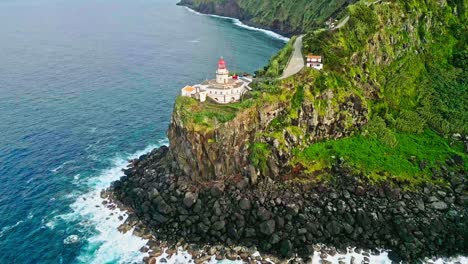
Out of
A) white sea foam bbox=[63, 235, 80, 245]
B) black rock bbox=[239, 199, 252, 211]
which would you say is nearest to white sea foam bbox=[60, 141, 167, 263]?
white sea foam bbox=[63, 235, 80, 245]

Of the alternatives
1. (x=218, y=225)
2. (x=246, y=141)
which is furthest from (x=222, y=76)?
(x=218, y=225)

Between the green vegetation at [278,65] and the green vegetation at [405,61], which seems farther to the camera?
the green vegetation at [405,61]

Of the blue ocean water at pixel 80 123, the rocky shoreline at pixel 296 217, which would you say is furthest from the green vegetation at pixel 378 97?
the blue ocean water at pixel 80 123

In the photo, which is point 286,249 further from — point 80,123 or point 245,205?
point 80,123

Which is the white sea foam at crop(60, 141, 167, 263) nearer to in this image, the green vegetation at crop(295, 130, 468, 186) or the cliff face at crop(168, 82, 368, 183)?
the cliff face at crop(168, 82, 368, 183)

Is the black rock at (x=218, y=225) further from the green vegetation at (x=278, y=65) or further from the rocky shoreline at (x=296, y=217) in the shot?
the green vegetation at (x=278, y=65)

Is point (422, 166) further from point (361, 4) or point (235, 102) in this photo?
point (361, 4)
